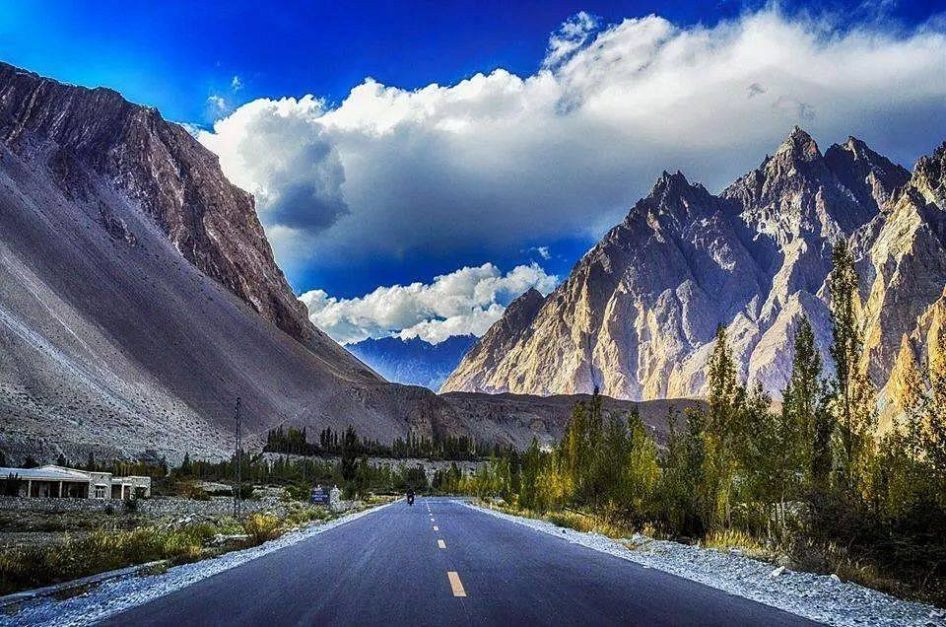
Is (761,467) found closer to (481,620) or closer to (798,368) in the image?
(798,368)

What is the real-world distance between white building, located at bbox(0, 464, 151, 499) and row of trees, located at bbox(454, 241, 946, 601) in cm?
4530

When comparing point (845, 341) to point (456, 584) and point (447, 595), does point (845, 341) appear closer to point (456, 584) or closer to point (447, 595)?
point (456, 584)

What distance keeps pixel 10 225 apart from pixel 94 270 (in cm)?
1522

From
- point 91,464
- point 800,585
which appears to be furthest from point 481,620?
point 91,464

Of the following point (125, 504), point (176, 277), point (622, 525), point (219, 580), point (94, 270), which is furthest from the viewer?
point (176, 277)

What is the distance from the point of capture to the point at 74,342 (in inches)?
4222

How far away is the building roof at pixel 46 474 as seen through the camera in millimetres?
58938

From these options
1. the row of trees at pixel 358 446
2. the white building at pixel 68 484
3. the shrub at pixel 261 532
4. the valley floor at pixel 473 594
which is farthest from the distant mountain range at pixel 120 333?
the valley floor at pixel 473 594

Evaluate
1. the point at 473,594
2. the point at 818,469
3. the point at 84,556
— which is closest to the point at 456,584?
the point at 473,594

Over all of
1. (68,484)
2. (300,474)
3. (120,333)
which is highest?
(120,333)

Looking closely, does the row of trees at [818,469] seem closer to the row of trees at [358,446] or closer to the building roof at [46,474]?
the building roof at [46,474]

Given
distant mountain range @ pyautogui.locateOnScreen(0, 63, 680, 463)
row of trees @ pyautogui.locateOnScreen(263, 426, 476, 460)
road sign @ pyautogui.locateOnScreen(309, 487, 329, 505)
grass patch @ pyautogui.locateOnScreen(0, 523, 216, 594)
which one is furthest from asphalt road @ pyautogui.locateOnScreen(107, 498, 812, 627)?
row of trees @ pyautogui.locateOnScreen(263, 426, 476, 460)

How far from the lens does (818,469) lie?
66.3 ft

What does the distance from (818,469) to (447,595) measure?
42.6 ft
